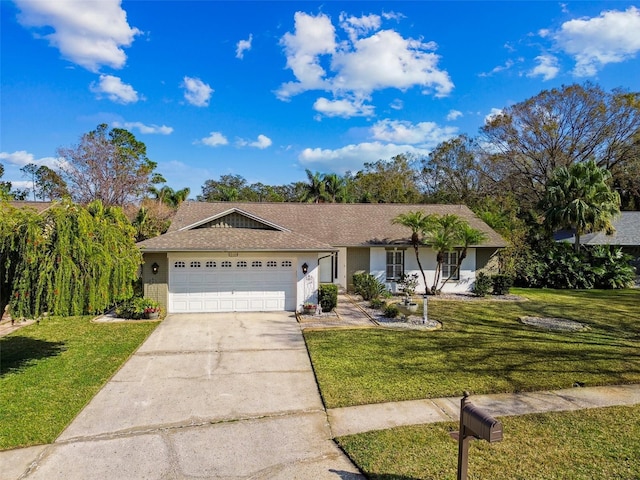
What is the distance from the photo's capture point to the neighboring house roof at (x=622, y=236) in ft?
79.2

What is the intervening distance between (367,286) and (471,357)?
8.06m

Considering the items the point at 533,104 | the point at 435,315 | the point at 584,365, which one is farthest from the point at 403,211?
the point at 533,104

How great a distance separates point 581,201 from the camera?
21672 mm

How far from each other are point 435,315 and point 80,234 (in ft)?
36.0

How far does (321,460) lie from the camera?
16.6 feet

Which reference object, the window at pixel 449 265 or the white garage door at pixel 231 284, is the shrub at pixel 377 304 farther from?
the window at pixel 449 265

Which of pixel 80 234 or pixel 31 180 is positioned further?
pixel 31 180

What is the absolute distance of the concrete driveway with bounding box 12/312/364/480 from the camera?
4891 millimetres

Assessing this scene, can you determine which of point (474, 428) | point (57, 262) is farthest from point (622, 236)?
point (57, 262)

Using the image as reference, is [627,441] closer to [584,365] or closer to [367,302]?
[584,365]

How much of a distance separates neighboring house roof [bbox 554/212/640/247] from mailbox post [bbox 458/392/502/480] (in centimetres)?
2535

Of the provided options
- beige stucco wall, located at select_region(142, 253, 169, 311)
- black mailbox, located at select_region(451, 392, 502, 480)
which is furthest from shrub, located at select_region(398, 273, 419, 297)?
black mailbox, located at select_region(451, 392, 502, 480)

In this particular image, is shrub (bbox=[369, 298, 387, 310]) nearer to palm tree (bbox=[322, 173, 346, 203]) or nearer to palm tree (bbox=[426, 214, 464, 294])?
palm tree (bbox=[426, 214, 464, 294])

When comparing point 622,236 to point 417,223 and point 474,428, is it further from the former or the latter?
point 474,428
